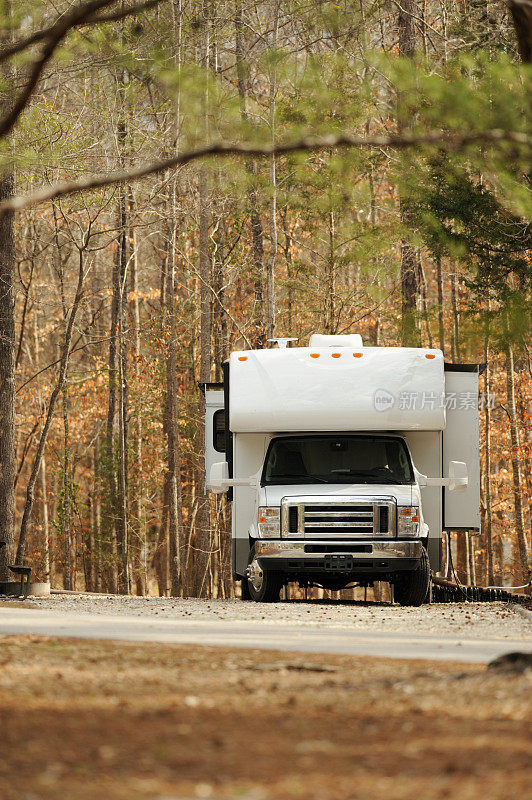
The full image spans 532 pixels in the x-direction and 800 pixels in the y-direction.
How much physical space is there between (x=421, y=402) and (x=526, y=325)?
342 cm

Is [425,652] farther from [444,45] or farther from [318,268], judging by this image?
[318,268]

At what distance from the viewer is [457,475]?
1523 cm

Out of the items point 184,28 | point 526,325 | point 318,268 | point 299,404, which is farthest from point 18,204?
point 318,268

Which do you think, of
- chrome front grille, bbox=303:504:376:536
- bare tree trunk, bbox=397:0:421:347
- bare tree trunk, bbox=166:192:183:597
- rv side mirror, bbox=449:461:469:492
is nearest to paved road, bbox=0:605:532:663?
chrome front grille, bbox=303:504:376:536

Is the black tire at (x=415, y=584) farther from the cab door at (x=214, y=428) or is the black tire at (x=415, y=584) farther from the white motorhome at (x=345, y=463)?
the cab door at (x=214, y=428)

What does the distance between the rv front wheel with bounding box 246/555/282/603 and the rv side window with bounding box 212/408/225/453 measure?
80.5 inches

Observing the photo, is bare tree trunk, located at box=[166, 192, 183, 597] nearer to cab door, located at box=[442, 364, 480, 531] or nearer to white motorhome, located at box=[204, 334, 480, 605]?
white motorhome, located at box=[204, 334, 480, 605]

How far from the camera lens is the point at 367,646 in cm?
934

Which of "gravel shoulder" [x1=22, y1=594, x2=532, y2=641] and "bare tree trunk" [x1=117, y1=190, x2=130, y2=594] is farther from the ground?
"bare tree trunk" [x1=117, y1=190, x2=130, y2=594]

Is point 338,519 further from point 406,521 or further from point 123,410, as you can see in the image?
point 123,410

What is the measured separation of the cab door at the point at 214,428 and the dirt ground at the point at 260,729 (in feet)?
29.6

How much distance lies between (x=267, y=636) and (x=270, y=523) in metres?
4.72

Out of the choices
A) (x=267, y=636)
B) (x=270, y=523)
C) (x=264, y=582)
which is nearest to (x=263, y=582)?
(x=264, y=582)

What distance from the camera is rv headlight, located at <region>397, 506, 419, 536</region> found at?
1485 centimetres
